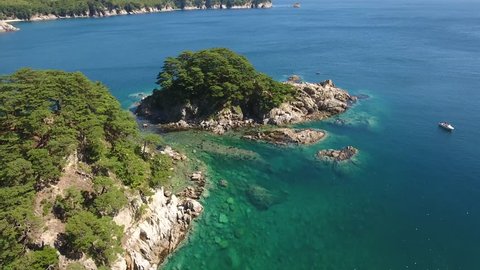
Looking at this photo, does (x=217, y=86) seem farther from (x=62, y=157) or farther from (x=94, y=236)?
(x=94, y=236)

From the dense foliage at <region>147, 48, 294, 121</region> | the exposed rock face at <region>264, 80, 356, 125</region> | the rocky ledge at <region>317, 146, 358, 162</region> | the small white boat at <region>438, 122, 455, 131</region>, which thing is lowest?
the rocky ledge at <region>317, 146, 358, 162</region>

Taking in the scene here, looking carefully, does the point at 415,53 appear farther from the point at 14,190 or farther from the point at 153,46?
the point at 14,190

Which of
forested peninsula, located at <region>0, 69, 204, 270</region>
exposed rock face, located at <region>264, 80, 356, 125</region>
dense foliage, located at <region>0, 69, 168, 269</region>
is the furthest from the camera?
exposed rock face, located at <region>264, 80, 356, 125</region>

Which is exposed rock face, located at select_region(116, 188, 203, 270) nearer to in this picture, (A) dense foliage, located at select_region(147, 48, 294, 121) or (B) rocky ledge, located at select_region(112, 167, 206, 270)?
(B) rocky ledge, located at select_region(112, 167, 206, 270)

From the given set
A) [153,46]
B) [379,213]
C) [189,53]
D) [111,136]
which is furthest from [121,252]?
[153,46]

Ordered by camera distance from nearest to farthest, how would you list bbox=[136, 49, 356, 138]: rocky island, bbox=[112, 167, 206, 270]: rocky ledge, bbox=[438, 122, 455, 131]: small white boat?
bbox=[112, 167, 206, 270]: rocky ledge, bbox=[438, 122, 455, 131]: small white boat, bbox=[136, 49, 356, 138]: rocky island

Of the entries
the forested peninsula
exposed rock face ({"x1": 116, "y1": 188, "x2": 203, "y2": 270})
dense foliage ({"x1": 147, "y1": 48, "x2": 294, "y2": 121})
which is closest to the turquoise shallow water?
exposed rock face ({"x1": 116, "y1": 188, "x2": 203, "y2": 270})
